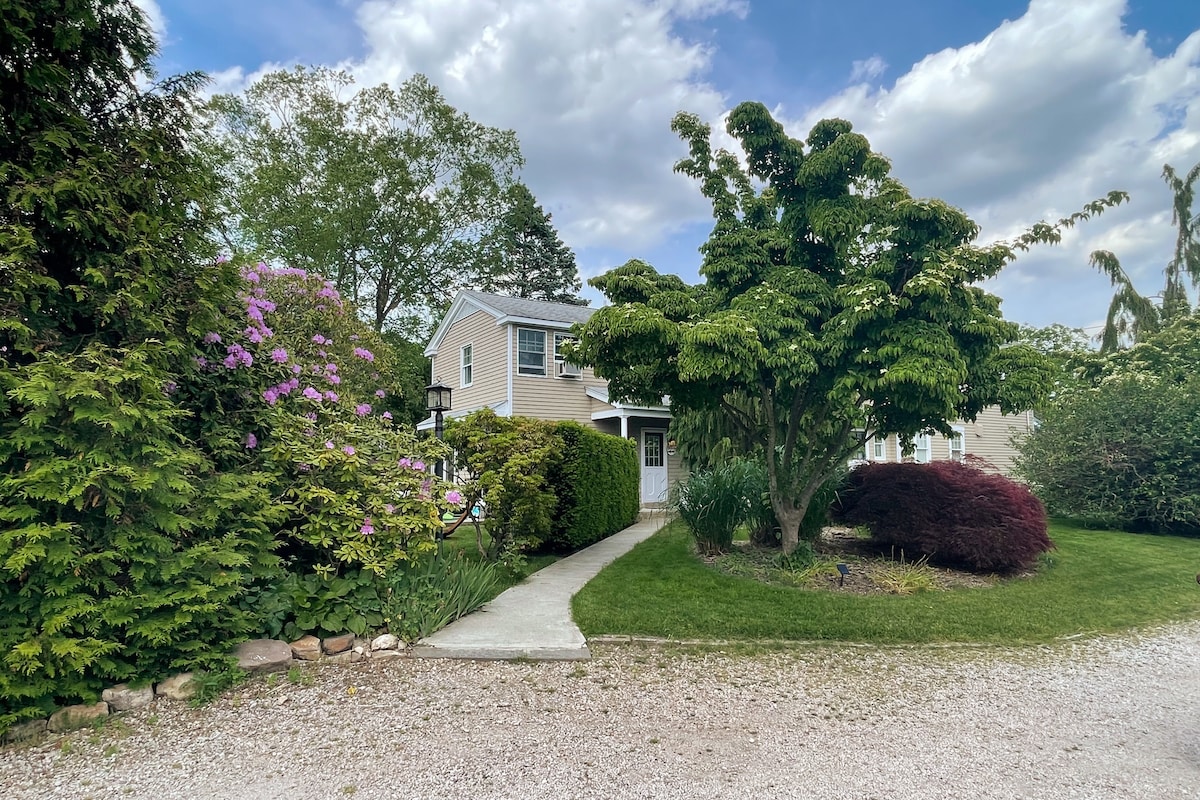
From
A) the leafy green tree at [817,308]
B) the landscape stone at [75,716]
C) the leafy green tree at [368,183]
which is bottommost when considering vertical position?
the landscape stone at [75,716]

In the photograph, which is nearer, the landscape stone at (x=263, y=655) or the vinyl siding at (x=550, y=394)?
the landscape stone at (x=263, y=655)

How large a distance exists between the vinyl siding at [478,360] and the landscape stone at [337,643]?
10.8 metres

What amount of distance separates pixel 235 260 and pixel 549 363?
11.2m

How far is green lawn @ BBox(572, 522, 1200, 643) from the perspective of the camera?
5.36m

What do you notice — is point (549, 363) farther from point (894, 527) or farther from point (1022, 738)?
point (1022, 738)

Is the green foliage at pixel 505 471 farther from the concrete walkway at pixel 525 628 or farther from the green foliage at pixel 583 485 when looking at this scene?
the green foliage at pixel 583 485

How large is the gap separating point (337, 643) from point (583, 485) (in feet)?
16.9

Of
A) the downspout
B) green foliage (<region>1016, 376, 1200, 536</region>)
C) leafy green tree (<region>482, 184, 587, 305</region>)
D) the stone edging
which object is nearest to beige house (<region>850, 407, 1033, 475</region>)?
green foliage (<region>1016, 376, 1200, 536</region>)

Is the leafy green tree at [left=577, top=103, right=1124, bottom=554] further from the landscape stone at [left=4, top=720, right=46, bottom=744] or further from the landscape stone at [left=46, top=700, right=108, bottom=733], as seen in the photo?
the landscape stone at [left=4, top=720, right=46, bottom=744]

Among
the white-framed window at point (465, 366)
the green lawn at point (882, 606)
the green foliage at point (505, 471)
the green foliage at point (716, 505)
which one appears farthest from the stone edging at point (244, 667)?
the white-framed window at point (465, 366)

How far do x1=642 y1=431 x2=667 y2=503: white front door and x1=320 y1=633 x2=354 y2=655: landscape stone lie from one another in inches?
476

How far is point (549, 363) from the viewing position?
15656 mm

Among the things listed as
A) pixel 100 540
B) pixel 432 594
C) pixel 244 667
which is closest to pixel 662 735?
pixel 432 594

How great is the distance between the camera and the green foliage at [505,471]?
724 cm
